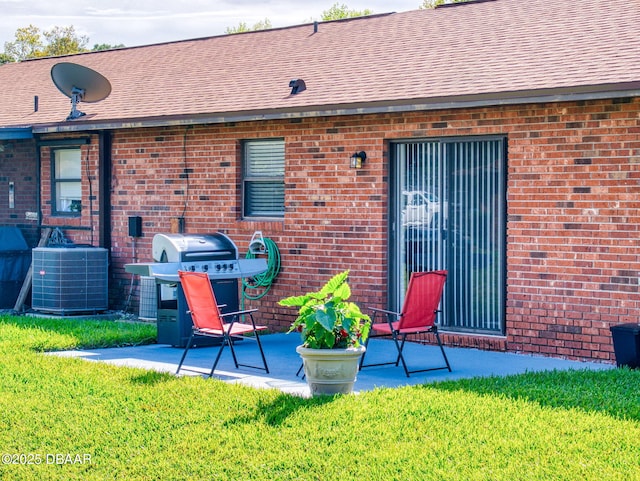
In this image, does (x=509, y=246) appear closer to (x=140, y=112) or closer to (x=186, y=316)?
(x=186, y=316)

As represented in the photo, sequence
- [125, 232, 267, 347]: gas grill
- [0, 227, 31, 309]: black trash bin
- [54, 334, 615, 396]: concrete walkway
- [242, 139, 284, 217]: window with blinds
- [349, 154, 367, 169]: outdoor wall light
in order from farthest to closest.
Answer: [0, 227, 31, 309]: black trash bin, [242, 139, 284, 217]: window with blinds, [349, 154, 367, 169]: outdoor wall light, [125, 232, 267, 347]: gas grill, [54, 334, 615, 396]: concrete walkway

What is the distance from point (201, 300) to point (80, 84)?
7013 millimetres

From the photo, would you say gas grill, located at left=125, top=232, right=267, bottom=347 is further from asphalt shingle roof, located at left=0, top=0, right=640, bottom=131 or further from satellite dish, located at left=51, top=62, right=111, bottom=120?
satellite dish, located at left=51, top=62, right=111, bottom=120

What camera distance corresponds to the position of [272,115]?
13125 millimetres

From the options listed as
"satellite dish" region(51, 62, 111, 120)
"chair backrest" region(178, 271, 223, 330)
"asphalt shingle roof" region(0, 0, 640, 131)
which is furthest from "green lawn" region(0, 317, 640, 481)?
"satellite dish" region(51, 62, 111, 120)

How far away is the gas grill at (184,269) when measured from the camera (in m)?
12.0

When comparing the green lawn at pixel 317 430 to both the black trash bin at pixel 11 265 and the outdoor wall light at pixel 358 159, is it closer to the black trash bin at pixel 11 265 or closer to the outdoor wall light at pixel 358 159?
the outdoor wall light at pixel 358 159

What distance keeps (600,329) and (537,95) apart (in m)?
2.53

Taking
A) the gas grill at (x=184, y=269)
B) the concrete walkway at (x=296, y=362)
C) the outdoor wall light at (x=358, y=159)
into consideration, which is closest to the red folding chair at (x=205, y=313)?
the concrete walkway at (x=296, y=362)

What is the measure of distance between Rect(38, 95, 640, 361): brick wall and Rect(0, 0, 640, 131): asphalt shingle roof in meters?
0.39

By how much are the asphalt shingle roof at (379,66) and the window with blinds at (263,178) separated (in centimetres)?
69

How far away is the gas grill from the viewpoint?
12.0 meters

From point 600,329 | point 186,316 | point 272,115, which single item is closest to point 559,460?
point 600,329

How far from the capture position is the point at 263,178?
14086 mm
